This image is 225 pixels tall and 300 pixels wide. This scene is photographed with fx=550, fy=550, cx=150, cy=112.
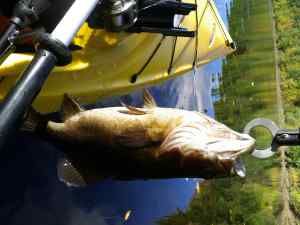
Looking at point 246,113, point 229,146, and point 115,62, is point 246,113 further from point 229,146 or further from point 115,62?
point 229,146

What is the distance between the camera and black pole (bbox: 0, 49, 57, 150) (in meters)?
0.63

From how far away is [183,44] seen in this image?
1.92 meters

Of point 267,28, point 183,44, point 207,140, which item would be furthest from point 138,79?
point 267,28

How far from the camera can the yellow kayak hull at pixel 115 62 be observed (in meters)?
1.40

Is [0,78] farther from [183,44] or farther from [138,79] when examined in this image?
[183,44]

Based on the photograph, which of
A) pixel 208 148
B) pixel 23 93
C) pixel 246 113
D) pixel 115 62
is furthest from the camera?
pixel 246 113

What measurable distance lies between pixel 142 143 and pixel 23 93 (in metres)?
0.33

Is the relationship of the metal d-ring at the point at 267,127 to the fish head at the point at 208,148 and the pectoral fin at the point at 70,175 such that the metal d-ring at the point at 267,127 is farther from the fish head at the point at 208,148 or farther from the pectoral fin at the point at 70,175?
the pectoral fin at the point at 70,175

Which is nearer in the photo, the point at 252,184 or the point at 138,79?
the point at 138,79

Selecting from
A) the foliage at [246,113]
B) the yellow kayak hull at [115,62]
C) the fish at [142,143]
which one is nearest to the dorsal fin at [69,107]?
the fish at [142,143]

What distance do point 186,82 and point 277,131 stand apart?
129 centimetres

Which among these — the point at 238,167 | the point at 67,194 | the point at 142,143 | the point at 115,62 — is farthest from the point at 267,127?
the point at 67,194

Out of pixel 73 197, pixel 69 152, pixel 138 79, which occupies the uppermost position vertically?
pixel 69 152

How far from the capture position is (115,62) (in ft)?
5.16
